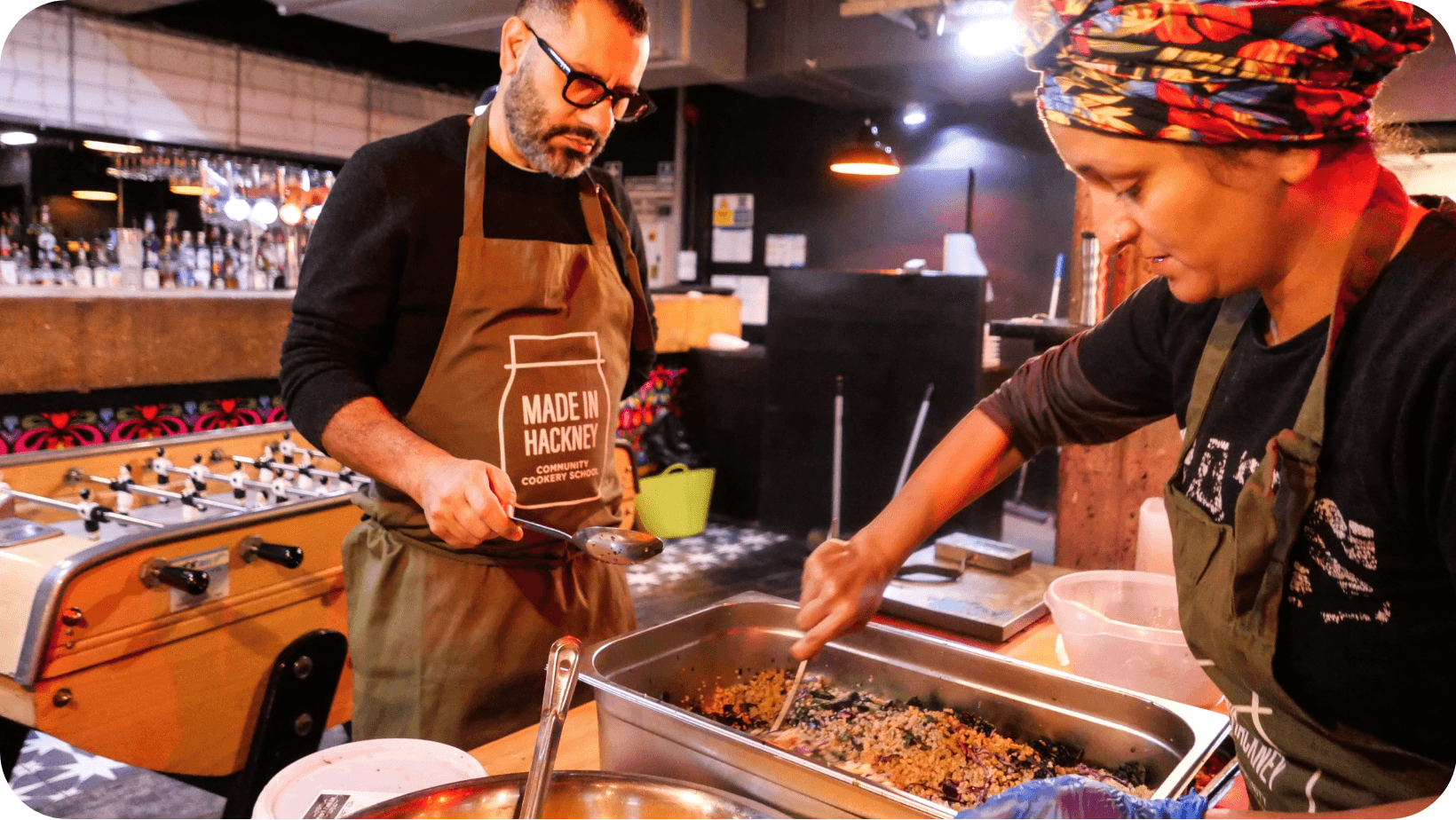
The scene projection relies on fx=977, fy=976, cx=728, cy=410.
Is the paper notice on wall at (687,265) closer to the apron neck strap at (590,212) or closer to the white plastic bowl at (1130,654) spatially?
the apron neck strap at (590,212)

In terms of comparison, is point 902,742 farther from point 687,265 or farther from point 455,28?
point 687,265

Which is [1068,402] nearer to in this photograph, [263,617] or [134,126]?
[263,617]

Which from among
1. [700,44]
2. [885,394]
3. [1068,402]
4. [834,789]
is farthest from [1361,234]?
[700,44]

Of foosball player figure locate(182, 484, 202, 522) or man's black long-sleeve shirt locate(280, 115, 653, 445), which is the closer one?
man's black long-sleeve shirt locate(280, 115, 653, 445)

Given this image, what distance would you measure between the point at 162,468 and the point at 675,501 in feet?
12.3

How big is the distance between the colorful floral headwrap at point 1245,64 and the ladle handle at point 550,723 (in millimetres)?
684

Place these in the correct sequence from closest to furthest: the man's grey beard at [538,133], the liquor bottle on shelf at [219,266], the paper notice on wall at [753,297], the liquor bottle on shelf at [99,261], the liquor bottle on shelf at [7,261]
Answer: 1. the man's grey beard at [538,133]
2. the liquor bottle on shelf at [7,261]
3. the liquor bottle on shelf at [99,261]
4. the liquor bottle on shelf at [219,266]
5. the paper notice on wall at [753,297]

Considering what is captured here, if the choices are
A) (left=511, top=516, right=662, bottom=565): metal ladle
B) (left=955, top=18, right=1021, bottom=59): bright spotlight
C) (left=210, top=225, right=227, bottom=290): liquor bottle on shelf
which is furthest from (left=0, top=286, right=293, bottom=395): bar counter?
(left=955, top=18, right=1021, bottom=59): bright spotlight

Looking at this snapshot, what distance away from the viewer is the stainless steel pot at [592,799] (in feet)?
2.94

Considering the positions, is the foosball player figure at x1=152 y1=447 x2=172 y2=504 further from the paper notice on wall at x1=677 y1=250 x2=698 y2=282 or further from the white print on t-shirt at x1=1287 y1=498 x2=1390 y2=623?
the paper notice on wall at x1=677 y1=250 x2=698 y2=282

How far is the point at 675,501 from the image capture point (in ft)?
20.0

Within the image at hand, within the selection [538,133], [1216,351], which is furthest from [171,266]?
[1216,351]

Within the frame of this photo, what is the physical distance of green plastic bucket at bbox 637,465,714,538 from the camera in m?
6.01

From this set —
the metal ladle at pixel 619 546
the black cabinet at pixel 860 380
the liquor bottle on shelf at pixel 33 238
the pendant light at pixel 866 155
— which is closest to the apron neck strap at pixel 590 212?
the metal ladle at pixel 619 546
